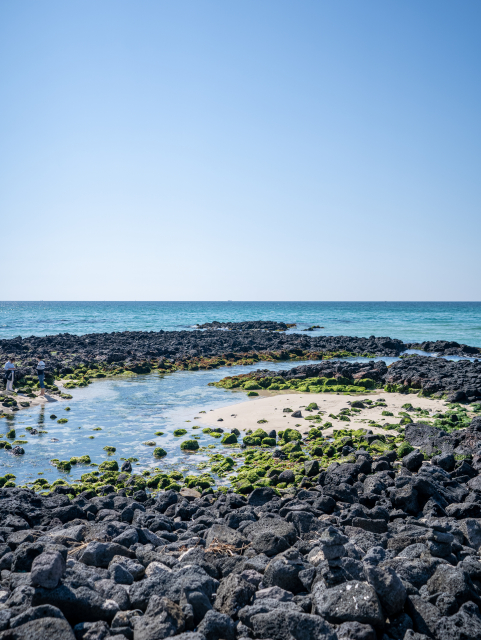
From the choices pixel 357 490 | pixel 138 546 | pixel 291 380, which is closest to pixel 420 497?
pixel 357 490

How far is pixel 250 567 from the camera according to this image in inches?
227

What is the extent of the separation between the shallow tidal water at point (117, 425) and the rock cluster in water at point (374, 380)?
8.04 feet

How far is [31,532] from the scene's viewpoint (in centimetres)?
719

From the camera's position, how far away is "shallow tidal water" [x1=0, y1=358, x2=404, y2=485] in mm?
12320

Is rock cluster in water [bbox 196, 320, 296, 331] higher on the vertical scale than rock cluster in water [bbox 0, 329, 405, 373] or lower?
higher

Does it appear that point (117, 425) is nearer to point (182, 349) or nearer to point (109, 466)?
point (109, 466)

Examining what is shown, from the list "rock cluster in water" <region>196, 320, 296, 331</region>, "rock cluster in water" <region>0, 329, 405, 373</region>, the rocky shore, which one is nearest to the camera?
the rocky shore

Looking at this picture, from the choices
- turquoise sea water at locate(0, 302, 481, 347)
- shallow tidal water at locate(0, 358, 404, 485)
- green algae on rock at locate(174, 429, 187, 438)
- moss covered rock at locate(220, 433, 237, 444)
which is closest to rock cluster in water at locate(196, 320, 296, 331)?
turquoise sea water at locate(0, 302, 481, 347)

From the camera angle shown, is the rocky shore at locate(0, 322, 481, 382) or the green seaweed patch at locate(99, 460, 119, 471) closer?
the green seaweed patch at locate(99, 460, 119, 471)

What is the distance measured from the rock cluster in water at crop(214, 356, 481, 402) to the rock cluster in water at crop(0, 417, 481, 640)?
12243 mm

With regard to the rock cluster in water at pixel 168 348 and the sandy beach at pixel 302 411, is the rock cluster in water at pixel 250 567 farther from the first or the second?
the rock cluster in water at pixel 168 348

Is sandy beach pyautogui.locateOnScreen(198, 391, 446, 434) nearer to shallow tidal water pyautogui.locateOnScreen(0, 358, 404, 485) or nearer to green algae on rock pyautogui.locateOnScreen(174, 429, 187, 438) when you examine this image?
shallow tidal water pyautogui.locateOnScreen(0, 358, 404, 485)

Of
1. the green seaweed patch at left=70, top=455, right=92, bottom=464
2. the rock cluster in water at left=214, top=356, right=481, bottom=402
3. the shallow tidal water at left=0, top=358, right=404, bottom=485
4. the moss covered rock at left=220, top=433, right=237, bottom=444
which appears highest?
the rock cluster in water at left=214, top=356, right=481, bottom=402

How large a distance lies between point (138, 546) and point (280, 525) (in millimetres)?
2012
